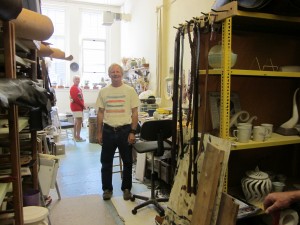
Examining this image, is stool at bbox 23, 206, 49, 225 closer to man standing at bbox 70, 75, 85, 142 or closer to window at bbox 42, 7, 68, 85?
man standing at bbox 70, 75, 85, 142

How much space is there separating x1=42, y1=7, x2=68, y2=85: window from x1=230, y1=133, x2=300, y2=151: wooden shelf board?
296 inches

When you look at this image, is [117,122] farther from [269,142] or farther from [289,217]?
[289,217]

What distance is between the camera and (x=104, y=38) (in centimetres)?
888

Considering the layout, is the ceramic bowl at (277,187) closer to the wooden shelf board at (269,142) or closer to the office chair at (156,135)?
the wooden shelf board at (269,142)

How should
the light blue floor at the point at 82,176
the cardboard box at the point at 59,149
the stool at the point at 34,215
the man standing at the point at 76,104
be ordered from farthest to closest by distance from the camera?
1. the man standing at the point at 76,104
2. the cardboard box at the point at 59,149
3. the light blue floor at the point at 82,176
4. the stool at the point at 34,215

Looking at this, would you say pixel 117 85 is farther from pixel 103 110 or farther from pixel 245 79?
pixel 245 79

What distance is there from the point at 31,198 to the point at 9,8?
1.84m

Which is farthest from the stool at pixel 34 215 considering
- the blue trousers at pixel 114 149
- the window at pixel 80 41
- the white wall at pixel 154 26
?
the window at pixel 80 41

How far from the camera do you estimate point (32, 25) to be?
1888mm

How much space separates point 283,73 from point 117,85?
74.4 inches

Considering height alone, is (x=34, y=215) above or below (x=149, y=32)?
below

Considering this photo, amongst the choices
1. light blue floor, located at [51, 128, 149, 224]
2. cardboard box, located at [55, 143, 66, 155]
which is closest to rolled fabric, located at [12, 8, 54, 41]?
light blue floor, located at [51, 128, 149, 224]

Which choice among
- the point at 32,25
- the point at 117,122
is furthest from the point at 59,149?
the point at 32,25

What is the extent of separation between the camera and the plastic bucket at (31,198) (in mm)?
2438
